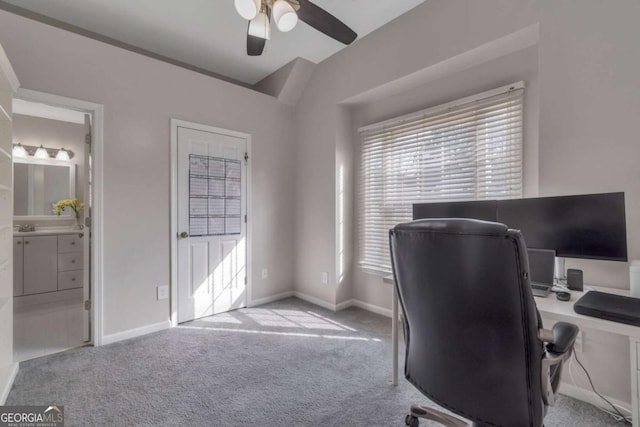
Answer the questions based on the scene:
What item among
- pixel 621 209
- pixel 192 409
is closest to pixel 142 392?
Answer: pixel 192 409

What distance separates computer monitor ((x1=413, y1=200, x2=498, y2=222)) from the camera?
2053 mm

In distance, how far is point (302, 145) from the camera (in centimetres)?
382

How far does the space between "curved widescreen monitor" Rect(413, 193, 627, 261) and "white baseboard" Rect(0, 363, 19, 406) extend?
3348mm

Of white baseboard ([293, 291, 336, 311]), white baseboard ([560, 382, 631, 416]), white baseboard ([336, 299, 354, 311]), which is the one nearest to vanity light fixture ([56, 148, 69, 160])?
white baseboard ([293, 291, 336, 311])

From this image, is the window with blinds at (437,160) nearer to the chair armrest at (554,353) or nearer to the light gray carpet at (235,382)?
the light gray carpet at (235,382)

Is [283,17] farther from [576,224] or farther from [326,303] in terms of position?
[326,303]

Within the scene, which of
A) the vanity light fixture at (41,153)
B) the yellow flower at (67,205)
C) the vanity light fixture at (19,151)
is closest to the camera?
the vanity light fixture at (19,151)

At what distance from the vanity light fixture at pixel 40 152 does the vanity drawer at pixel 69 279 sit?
66.3 inches

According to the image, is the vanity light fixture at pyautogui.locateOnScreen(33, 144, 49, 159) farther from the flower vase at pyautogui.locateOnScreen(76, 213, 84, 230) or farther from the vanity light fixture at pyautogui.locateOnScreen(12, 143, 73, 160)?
the flower vase at pyautogui.locateOnScreen(76, 213, 84, 230)

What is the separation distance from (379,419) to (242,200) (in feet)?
8.61

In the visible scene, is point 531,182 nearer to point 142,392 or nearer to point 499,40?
point 499,40

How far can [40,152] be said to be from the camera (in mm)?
3926

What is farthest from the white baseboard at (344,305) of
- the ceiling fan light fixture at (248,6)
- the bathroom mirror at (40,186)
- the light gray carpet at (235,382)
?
the bathroom mirror at (40,186)

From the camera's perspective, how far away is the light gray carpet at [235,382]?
164 centimetres
